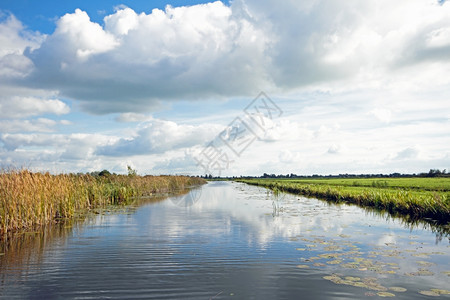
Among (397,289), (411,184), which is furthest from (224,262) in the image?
(411,184)

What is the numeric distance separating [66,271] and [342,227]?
1066 cm

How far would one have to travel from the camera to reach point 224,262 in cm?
798

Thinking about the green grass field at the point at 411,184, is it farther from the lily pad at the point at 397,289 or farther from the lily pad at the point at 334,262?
the lily pad at the point at 397,289

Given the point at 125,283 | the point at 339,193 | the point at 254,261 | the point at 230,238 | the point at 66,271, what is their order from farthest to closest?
the point at 339,193 → the point at 230,238 → the point at 254,261 → the point at 66,271 → the point at 125,283

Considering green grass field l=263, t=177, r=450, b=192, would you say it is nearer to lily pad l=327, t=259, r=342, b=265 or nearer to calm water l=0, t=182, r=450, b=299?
calm water l=0, t=182, r=450, b=299

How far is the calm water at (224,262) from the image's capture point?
6.00m

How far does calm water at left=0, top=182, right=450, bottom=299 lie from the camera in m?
6.00

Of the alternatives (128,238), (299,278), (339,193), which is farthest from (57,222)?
(339,193)

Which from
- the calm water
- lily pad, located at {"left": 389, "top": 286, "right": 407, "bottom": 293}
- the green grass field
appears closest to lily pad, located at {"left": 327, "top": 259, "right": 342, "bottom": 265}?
the calm water

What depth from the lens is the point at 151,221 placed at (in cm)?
1537

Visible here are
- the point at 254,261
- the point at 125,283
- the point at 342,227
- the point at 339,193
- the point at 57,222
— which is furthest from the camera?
the point at 339,193

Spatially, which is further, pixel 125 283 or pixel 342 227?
pixel 342 227

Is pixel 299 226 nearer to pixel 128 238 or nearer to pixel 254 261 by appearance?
pixel 254 261

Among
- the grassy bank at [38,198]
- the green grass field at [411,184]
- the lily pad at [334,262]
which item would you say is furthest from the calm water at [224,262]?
the green grass field at [411,184]
